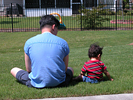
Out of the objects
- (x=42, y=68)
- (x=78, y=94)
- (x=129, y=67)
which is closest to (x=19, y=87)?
(x=42, y=68)

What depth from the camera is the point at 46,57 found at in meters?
3.56

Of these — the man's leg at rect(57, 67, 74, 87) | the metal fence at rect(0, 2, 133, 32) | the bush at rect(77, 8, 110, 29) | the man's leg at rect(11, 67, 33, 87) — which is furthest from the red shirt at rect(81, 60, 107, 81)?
the bush at rect(77, 8, 110, 29)

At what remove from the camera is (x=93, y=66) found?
159 inches

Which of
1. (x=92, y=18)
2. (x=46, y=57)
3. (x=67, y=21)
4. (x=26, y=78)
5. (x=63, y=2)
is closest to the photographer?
(x=46, y=57)

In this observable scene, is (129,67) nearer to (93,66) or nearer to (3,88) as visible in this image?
Answer: (93,66)

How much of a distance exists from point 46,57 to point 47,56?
24 mm

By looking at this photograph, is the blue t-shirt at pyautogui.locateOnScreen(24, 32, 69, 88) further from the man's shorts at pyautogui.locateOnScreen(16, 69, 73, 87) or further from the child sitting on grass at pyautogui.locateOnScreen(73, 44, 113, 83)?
the child sitting on grass at pyautogui.locateOnScreen(73, 44, 113, 83)

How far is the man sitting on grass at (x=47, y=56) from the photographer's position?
3.56m

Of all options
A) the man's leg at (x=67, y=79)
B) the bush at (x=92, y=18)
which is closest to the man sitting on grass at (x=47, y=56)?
the man's leg at (x=67, y=79)

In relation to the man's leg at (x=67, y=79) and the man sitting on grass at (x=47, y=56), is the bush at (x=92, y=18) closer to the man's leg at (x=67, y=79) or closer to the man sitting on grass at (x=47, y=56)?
the man's leg at (x=67, y=79)

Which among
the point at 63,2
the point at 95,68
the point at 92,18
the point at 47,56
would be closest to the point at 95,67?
the point at 95,68

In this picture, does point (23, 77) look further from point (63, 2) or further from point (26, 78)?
point (63, 2)

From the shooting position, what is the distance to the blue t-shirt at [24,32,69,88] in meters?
3.56

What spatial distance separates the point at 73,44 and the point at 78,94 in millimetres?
8299
